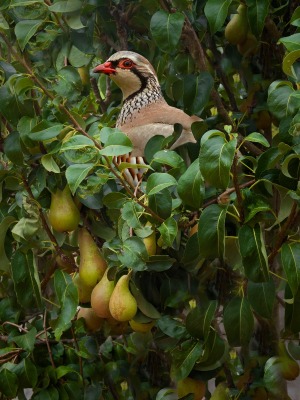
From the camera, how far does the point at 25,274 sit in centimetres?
188

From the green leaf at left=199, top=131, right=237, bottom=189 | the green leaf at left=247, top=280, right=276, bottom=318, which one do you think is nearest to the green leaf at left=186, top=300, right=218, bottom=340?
the green leaf at left=247, top=280, right=276, bottom=318

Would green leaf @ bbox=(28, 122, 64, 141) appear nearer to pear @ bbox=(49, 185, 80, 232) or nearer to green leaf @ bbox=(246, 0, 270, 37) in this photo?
pear @ bbox=(49, 185, 80, 232)

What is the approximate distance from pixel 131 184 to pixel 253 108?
55cm

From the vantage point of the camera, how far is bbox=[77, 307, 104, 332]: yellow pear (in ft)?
6.62

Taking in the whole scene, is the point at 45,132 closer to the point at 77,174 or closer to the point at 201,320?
the point at 77,174

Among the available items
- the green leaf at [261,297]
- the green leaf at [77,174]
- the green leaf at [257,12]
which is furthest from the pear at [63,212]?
the green leaf at [257,12]

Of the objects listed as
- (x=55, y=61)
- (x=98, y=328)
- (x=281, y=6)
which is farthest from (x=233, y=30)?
(x=98, y=328)

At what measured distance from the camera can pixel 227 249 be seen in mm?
1683

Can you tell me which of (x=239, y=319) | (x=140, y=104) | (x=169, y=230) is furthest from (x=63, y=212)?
(x=140, y=104)

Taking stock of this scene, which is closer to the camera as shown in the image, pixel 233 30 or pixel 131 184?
pixel 131 184

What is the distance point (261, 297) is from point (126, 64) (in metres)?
0.77

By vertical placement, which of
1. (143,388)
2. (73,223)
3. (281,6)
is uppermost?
(281,6)

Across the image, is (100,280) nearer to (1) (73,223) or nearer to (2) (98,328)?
(1) (73,223)

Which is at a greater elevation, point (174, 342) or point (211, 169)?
point (211, 169)
